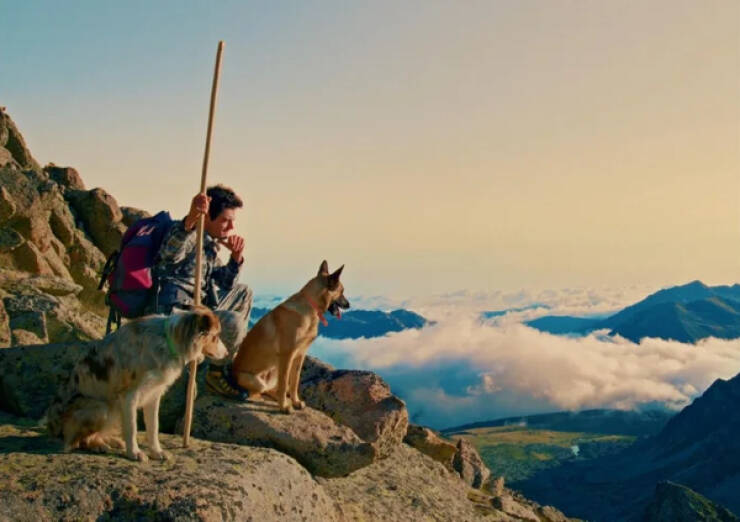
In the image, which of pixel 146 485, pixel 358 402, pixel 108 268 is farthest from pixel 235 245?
pixel 358 402

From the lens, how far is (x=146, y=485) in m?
10.2

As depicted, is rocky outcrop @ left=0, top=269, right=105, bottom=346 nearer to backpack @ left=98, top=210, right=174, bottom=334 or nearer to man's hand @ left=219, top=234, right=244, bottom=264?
backpack @ left=98, top=210, right=174, bottom=334

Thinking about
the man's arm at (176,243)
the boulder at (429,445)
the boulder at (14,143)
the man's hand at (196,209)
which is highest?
the boulder at (14,143)

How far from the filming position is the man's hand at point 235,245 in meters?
15.1

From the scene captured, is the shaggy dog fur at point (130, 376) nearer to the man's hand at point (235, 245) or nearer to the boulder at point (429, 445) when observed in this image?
the man's hand at point (235, 245)

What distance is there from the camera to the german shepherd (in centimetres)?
1549

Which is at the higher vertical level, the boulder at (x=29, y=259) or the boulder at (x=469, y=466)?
the boulder at (x=29, y=259)

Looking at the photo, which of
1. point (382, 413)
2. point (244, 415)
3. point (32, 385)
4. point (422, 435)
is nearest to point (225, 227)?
point (244, 415)

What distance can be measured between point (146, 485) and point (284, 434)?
5418 mm

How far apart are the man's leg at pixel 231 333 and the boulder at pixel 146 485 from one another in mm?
3564

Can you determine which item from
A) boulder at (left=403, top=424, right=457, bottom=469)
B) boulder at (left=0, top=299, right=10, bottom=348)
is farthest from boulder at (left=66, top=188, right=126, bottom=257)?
boulder at (left=403, top=424, right=457, bottom=469)

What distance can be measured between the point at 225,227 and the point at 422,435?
18.0m

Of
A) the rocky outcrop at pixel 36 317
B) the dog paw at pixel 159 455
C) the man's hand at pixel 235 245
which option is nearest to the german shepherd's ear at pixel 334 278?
the man's hand at pixel 235 245

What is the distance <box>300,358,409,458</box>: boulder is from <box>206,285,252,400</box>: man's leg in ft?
12.5
